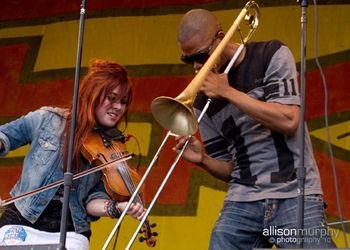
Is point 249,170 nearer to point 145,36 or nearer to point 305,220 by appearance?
point 305,220

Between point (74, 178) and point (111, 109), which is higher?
point (111, 109)

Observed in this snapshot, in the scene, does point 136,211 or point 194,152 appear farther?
point 194,152

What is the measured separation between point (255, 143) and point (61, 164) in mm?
803

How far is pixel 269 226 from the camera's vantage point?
11.5 ft

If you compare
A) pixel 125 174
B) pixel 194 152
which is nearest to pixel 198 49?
pixel 194 152

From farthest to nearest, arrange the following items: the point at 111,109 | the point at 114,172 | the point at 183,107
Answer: the point at 111,109 → the point at 114,172 → the point at 183,107

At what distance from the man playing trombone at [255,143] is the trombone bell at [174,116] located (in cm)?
11

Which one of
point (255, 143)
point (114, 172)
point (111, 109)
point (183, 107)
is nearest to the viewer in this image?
point (183, 107)

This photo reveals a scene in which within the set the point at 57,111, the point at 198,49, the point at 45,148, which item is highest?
the point at 198,49

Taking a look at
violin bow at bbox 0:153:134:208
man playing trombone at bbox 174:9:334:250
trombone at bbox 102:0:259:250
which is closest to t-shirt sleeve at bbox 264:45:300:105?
man playing trombone at bbox 174:9:334:250

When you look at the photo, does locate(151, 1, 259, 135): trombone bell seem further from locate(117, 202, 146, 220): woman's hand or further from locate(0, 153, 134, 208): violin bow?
locate(117, 202, 146, 220): woman's hand

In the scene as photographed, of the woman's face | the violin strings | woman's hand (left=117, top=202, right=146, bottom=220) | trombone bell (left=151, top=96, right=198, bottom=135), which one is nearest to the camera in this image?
trombone bell (left=151, top=96, right=198, bottom=135)

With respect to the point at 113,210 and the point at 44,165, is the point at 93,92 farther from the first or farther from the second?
the point at 113,210

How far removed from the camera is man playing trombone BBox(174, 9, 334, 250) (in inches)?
136
